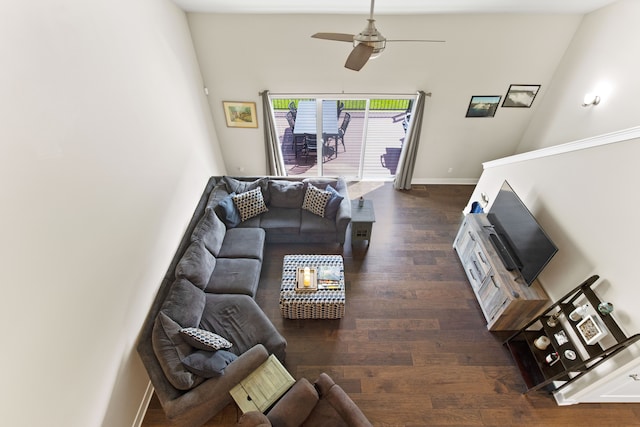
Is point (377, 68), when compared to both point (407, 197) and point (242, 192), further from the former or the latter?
point (242, 192)

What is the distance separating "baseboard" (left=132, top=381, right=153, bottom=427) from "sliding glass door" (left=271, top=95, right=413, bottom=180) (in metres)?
4.41

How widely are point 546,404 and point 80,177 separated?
4.93 meters

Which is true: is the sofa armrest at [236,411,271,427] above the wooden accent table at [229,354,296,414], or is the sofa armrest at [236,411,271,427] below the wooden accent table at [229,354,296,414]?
above

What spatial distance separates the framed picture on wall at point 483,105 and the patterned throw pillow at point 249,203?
3943mm

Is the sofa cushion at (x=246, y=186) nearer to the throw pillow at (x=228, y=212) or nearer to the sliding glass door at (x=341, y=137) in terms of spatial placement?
the throw pillow at (x=228, y=212)

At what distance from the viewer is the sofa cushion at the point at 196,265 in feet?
11.5

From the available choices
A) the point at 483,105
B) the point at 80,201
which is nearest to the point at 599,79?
the point at 483,105

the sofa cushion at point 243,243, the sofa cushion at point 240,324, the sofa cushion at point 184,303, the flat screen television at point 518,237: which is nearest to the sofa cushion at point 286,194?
the sofa cushion at point 243,243

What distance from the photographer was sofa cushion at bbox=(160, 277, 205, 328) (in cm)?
312

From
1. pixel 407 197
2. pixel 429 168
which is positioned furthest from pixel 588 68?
pixel 407 197

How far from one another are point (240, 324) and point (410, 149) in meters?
4.18

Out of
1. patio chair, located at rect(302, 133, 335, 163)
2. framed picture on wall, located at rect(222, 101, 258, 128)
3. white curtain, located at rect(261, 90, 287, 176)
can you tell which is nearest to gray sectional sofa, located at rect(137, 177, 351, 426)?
white curtain, located at rect(261, 90, 287, 176)

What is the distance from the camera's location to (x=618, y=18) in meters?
3.75

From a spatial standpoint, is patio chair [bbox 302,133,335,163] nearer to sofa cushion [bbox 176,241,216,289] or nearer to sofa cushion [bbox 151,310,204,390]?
sofa cushion [bbox 176,241,216,289]
